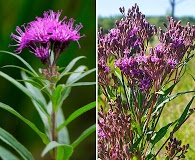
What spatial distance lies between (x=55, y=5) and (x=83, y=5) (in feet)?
0.34

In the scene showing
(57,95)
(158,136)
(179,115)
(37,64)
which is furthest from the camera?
(179,115)

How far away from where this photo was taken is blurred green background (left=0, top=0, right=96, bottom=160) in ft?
4.91

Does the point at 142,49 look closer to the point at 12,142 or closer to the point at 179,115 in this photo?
the point at 12,142

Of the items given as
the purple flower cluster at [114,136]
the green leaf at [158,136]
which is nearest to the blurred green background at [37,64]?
the purple flower cluster at [114,136]

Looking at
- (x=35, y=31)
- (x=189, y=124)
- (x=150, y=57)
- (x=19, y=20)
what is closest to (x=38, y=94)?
(x=35, y=31)

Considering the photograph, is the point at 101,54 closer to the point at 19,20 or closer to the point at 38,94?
the point at 38,94

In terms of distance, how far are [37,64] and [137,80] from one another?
1.63 feet

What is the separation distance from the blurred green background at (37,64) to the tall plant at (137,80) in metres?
0.30

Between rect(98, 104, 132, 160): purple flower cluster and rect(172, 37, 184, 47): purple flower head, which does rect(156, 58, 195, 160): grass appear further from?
rect(172, 37, 184, 47): purple flower head

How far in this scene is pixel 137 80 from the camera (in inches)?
46.1

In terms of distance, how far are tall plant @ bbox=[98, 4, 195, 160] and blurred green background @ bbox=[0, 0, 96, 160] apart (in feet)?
1.00

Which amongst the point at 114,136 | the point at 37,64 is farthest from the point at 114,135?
the point at 37,64

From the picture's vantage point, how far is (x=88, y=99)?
1.59 meters

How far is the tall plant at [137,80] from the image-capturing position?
1.15m
